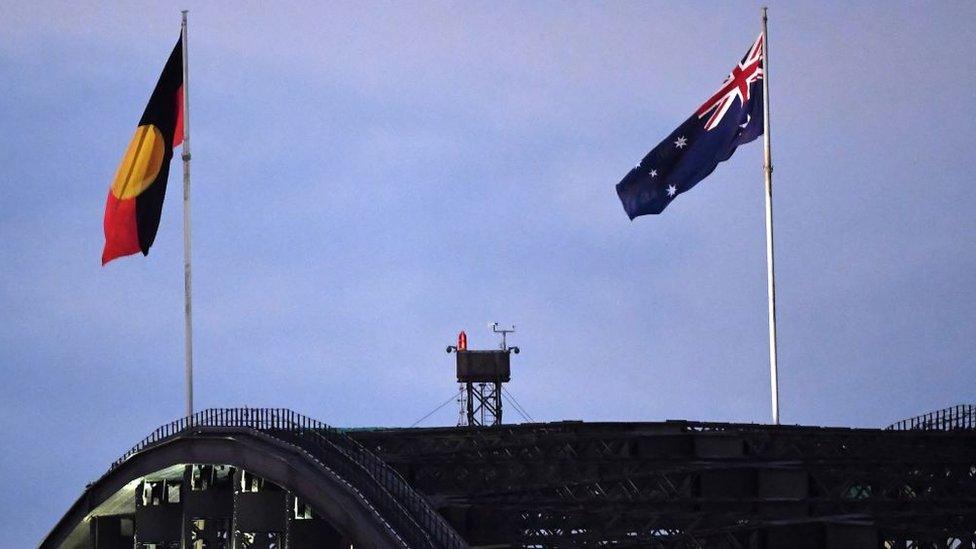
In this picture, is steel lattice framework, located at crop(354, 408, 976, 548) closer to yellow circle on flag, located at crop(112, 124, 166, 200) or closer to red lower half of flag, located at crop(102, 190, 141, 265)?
red lower half of flag, located at crop(102, 190, 141, 265)

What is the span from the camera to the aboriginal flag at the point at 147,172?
60.6 m

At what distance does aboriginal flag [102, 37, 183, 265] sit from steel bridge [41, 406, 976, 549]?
6.69m

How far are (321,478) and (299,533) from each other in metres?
3.40

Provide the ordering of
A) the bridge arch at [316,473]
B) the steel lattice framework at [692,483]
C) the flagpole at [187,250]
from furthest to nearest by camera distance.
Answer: the flagpole at [187,250]
the bridge arch at [316,473]
the steel lattice framework at [692,483]

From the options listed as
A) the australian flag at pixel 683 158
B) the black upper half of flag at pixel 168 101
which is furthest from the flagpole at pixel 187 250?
the australian flag at pixel 683 158

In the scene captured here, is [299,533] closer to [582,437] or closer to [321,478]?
[321,478]

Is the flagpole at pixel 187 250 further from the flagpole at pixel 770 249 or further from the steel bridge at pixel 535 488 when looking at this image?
the flagpole at pixel 770 249

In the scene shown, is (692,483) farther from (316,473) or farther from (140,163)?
(140,163)

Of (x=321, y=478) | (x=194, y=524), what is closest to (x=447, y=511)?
(x=321, y=478)

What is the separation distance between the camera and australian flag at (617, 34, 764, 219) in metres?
60.6

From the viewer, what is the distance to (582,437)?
55750mm

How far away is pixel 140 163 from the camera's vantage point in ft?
201

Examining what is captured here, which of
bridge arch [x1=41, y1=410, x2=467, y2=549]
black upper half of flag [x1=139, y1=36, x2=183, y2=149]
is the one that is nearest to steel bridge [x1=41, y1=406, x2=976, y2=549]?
bridge arch [x1=41, y1=410, x2=467, y2=549]

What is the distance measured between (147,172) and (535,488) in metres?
19.2
